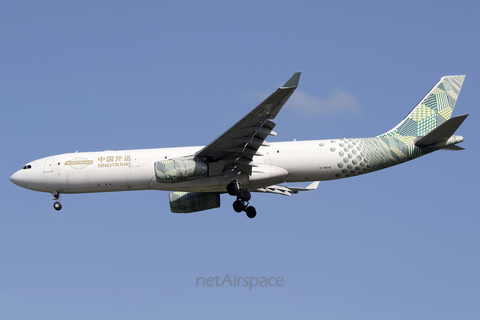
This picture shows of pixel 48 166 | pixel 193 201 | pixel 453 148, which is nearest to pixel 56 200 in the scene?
pixel 48 166

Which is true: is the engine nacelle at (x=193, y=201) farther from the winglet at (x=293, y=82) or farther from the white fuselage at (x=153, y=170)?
the winglet at (x=293, y=82)

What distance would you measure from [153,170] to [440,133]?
13.9 meters

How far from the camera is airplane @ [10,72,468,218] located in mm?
26156

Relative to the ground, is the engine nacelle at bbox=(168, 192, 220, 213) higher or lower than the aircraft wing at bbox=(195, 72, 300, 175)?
lower

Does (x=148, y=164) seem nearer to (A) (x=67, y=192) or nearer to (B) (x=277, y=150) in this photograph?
(A) (x=67, y=192)

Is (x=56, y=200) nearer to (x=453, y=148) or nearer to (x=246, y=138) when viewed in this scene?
(x=246, y=138)

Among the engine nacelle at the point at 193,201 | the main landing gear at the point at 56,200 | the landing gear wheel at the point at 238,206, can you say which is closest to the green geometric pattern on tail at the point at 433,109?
the landing gear wheel at the point at 238,206

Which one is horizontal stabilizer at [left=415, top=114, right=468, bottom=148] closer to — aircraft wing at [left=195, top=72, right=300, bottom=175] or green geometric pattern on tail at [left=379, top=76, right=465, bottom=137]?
green geometric pattern on tail at [left=379, top=76, right=465, bottom=137]

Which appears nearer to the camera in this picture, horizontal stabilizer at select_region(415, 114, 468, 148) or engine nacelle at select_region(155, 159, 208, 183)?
horizontal stabilizer at select_region(415, 114, 468, 148)

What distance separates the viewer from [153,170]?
27641 mm

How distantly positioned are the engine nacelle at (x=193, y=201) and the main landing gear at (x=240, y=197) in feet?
6.47

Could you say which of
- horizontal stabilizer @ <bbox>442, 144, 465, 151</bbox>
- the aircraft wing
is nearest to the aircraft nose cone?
the aircraft wing

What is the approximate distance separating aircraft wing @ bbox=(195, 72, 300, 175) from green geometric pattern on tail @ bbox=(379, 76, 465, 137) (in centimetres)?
727

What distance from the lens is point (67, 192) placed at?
28.6 meters
